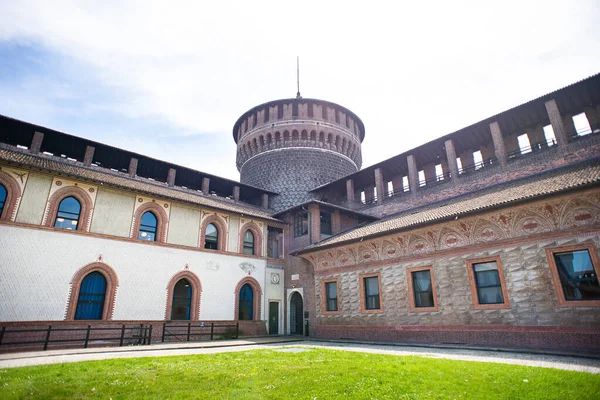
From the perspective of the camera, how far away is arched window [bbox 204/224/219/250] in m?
20.6

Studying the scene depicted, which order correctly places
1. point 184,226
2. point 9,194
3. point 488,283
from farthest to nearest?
1. point 184,226
2. point 9,194
3. point 488,283

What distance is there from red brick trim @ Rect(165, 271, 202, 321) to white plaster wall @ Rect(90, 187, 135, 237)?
3.48 meters

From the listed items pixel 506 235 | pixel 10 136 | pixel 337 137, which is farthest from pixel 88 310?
pixel 337 137

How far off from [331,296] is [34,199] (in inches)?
596

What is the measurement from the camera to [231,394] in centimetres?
536

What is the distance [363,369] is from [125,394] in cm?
461

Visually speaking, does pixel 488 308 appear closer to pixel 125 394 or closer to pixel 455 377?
pixel 455 377

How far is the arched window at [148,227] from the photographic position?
1820 cm

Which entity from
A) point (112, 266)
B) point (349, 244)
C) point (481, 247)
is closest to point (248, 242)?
point (349, 244)

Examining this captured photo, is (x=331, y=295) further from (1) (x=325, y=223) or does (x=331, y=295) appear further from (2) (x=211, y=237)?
(2) (x=211, y=237)

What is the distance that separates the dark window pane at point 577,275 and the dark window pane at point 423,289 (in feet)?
15.2

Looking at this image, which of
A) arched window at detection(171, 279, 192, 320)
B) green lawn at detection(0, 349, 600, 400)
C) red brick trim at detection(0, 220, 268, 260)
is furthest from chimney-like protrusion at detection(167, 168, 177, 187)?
green lawn at detection(0, 349, 600, 400)

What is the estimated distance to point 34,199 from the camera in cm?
1520

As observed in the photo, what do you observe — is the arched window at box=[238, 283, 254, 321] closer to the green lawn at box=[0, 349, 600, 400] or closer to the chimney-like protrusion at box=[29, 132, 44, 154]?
the green lawn at box=[0, 349, 600, 400]
